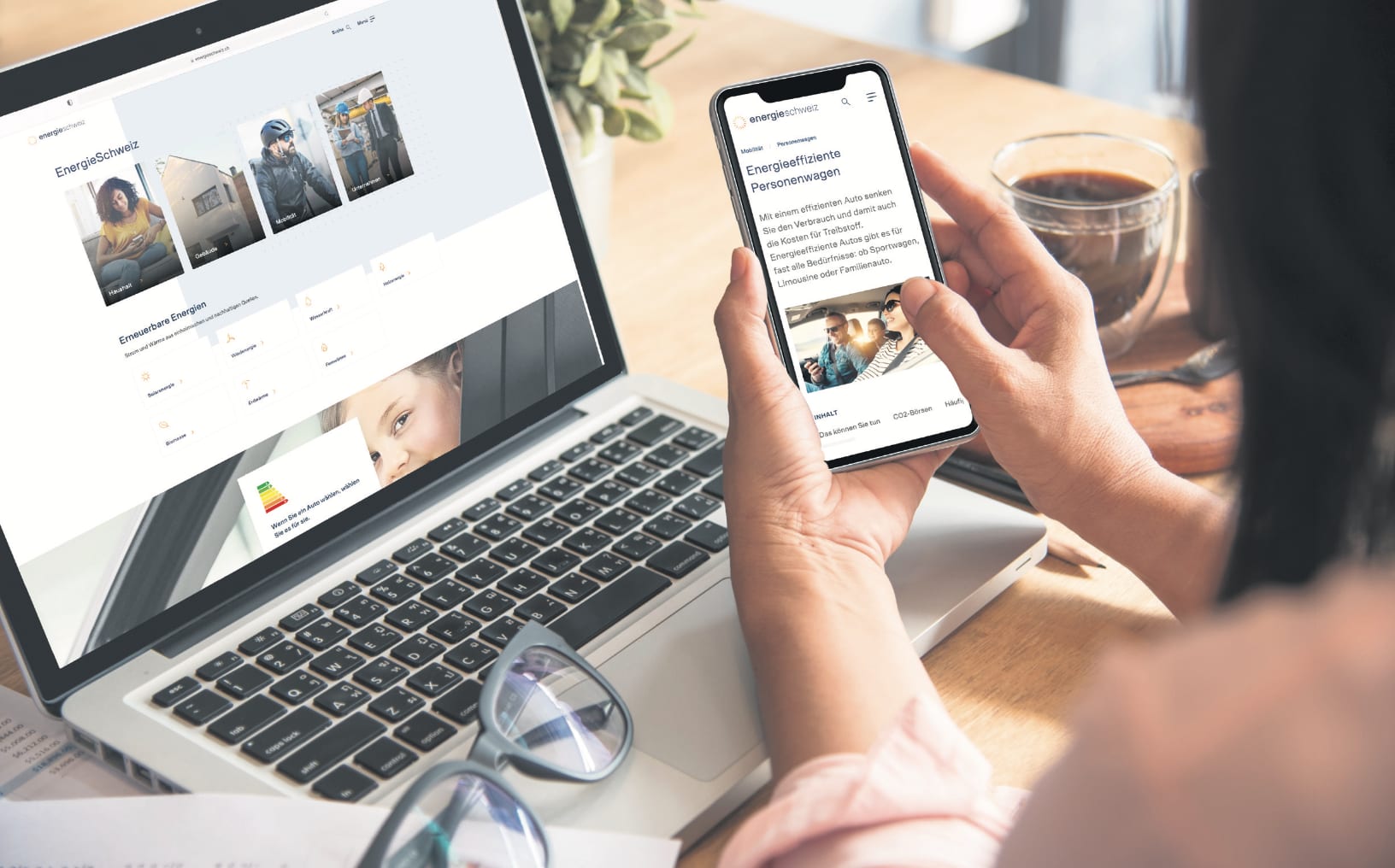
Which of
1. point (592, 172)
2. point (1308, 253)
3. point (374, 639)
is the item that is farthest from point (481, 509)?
point (1308, 253)

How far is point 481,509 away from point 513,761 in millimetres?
240

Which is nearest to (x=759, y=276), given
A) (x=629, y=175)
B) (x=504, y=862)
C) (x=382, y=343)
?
(x=382, y=343)

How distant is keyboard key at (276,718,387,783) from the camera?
601 mm

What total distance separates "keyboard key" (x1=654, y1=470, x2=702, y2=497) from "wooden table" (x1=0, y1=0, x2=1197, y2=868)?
7.0 inches

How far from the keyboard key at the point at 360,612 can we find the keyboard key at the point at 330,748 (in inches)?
3.1

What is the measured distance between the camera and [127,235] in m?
0.66

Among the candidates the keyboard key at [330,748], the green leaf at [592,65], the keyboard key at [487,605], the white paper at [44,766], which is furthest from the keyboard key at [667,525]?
the green leaf at [592,65]

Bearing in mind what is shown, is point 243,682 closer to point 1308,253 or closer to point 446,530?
point 446,530

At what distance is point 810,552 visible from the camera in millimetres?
667

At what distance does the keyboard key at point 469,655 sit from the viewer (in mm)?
664

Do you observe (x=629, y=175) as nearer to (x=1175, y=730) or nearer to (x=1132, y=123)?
(x=1132, y=123)

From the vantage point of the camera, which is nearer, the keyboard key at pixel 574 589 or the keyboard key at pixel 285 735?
the keyboard key at pixel 285 735

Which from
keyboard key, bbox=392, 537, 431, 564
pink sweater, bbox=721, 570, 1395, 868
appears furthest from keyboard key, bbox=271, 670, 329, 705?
pink sweater, bbox=721, 570, 1395, 868

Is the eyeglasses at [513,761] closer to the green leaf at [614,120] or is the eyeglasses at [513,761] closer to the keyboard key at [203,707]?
the keyboard key at [203,707]
